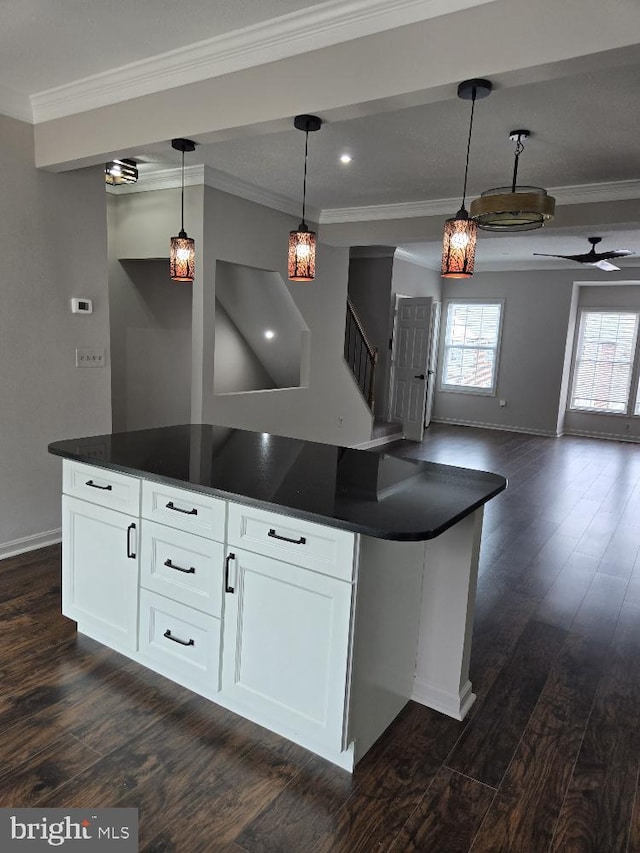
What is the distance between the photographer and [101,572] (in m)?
2.48

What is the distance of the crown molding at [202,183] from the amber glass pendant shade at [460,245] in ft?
8.77

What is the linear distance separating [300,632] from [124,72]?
9.19 ft

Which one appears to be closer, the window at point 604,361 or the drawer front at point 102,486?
the drawer front at point 102,486

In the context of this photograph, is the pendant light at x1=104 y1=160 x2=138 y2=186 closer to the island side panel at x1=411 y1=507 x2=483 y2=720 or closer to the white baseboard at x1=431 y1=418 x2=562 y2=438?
the island side panel at x1=411 y1=507 x2=483 y2=720

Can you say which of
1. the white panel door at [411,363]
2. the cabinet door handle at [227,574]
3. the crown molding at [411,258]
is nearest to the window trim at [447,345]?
the crown molding at [411,258]

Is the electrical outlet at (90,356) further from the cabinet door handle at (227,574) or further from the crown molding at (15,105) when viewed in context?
the cabinet door handle at (227,574)

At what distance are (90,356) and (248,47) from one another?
7.19 ft

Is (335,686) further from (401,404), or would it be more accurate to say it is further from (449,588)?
(401,404)

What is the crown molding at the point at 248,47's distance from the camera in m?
2.13

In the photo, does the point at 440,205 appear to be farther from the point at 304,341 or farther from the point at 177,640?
the point at 177,640

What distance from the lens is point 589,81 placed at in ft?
9.26

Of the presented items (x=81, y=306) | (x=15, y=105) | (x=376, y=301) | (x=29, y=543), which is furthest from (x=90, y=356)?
(x=376, y=301)

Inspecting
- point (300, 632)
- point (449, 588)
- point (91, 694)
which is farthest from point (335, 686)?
point (91, 694)

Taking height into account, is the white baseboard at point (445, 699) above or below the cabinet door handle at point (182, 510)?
below
